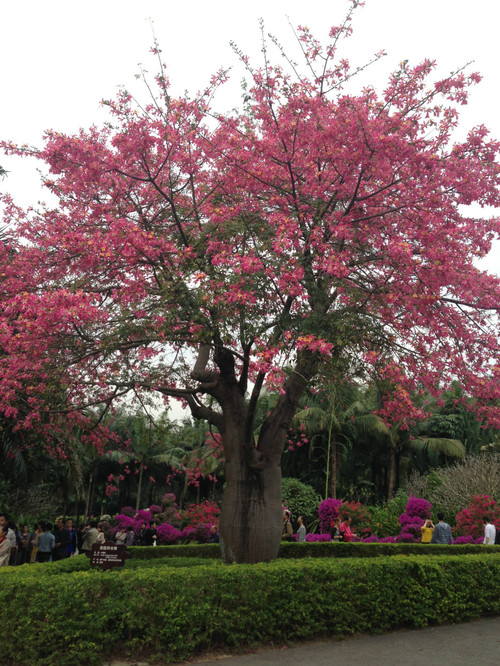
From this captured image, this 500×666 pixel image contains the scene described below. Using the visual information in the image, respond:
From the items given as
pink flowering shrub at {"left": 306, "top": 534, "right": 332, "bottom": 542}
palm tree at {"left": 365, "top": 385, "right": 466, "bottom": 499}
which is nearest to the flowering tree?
pink flowering shrub at {"left": 306, "top": 534, "right": 332, "bottom": 542}

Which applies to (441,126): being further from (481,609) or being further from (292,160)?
(481,609)

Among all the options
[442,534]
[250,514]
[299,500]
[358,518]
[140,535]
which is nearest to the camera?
[250,514]

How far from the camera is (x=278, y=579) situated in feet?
22.7

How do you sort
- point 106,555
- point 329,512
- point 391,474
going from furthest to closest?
point 391,474 < point 329,512 < point 106,555

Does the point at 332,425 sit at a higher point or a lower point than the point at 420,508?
higher

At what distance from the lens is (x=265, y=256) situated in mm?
8570

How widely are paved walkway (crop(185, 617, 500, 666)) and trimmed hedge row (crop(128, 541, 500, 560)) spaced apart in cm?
573

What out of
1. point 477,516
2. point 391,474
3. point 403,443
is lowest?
point 477,516

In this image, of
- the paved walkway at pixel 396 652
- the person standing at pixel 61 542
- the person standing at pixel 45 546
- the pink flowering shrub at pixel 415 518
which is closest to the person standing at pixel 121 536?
the person standing at pixel 61 542

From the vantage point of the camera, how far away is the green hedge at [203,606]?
5.87 m

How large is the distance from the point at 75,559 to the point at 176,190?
7092mm

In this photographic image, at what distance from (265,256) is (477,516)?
11062 mm

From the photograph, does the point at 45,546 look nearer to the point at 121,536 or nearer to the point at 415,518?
the point at 121,536

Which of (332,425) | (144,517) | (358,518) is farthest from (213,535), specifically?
(332,425)
